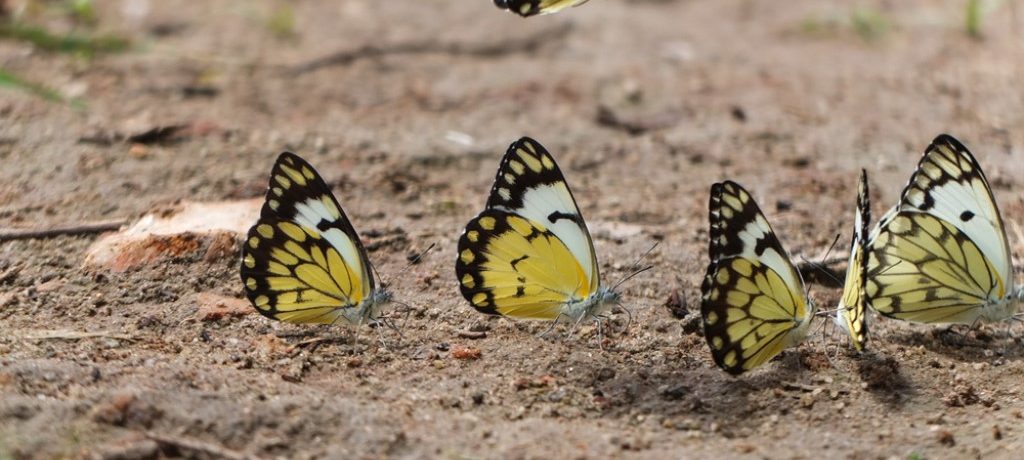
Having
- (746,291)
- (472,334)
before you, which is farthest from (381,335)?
(746,291)

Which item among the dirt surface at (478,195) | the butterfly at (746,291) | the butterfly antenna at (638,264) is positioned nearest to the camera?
the dirt surface at (478,195)

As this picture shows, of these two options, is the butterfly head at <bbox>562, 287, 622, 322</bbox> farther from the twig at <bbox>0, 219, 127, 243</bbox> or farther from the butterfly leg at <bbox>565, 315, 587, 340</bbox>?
the twig at <bbox>0, 219, 127, 243</bbox>

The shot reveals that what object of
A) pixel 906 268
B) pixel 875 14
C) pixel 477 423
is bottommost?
pixel 477 423

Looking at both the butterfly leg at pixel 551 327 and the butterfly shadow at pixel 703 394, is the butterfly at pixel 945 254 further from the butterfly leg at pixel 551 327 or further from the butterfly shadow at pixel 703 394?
the butterfly leg at pixel 551 327

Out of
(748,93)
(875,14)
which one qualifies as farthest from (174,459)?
(875,14)

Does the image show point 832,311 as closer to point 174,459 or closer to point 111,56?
point 174,459

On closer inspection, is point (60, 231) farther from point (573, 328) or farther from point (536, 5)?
point (536, 5)

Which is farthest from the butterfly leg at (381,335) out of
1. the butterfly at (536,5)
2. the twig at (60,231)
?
the butterfly at (536,5)
